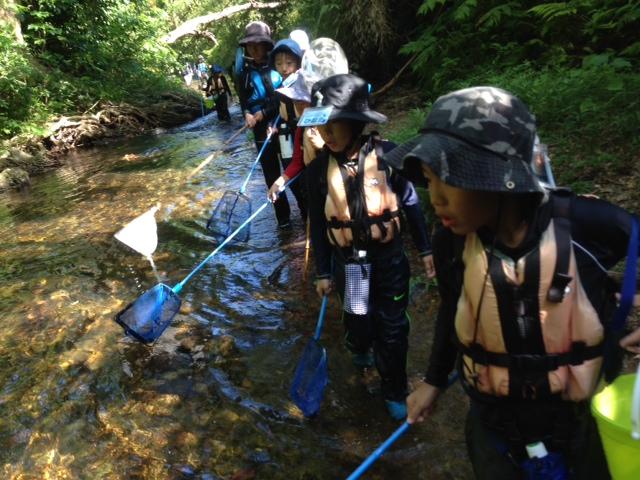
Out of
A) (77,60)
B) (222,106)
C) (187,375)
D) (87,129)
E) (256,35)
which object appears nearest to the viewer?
(187,375)

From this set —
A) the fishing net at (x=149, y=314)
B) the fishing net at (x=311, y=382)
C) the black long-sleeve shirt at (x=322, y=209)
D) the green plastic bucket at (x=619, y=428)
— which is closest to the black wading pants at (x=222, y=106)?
the fishing net at (x=149, y=314)

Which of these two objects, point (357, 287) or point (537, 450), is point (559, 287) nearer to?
point (537, 450)

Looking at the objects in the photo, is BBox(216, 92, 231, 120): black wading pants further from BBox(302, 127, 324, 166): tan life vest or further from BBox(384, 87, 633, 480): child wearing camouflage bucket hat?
BBox(384, 87, 633, 480): child wearing camouflage bucket hat

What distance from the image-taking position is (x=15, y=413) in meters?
3.71

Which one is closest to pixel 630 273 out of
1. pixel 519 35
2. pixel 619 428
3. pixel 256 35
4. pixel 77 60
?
pixel 619 428

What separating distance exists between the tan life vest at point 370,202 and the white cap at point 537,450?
4.62 ft

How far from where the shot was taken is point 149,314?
398 centimetres

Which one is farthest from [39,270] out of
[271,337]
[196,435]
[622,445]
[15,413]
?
[622,445]

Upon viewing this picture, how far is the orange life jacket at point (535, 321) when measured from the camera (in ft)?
4.57

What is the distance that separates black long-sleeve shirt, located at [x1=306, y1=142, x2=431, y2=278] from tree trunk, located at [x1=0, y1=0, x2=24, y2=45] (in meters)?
16.6

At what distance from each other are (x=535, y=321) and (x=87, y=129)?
17.2m

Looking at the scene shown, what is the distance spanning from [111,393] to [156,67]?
2041cm

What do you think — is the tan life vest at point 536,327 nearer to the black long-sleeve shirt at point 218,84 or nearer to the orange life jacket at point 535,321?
the orange life jacket at point 535,321

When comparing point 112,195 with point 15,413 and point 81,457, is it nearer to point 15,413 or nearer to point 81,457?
point 15,413
